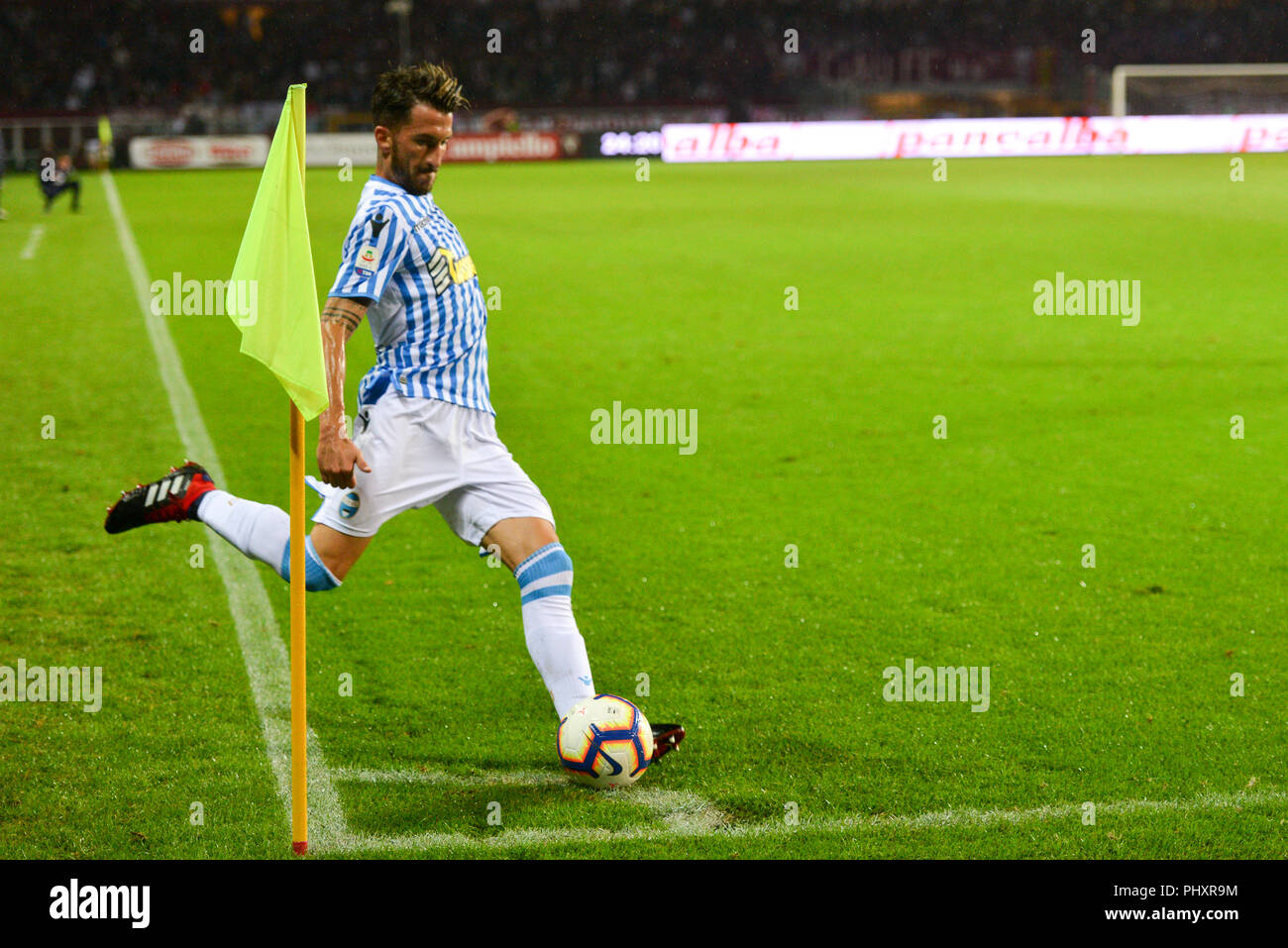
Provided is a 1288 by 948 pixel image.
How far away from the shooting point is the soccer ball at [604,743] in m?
4.14

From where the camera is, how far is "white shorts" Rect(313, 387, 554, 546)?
14.0 feet

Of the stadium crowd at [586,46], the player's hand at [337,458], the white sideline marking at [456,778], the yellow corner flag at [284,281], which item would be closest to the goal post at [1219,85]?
the stadium crowd at [586,46]

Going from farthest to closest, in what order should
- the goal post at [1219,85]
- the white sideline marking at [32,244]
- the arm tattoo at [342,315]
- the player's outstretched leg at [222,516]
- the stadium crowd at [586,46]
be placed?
1. the stadium crowd at [586,46]
2. the goal post at [1219,85]
3. the white sideline marking at [32,244]
4. the player's outstretched leg at [222,516]
5. the arm tattoo at [342,315]

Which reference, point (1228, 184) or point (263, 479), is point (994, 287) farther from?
point (1228, 184)

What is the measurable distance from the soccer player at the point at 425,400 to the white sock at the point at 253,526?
0.21 m

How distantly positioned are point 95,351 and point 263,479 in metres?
5.22

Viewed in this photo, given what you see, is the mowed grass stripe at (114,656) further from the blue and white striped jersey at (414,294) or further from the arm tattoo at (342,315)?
the arm tattoo at (342,315)

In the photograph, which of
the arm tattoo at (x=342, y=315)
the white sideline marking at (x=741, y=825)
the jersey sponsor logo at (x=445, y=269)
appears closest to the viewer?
the white sideline marking at (x=741, y=825)

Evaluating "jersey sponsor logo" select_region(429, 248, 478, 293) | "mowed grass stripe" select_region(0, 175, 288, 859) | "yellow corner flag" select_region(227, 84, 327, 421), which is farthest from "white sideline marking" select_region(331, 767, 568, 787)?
"jersey sponsor logo" select_region(429, 248, 478, 293)

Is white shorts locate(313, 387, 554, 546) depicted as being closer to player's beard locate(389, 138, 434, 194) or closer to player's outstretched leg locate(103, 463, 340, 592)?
player's outstretched leg locate(103, 463, 340, 592)

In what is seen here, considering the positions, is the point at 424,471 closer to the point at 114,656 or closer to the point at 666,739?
the point at 666,739

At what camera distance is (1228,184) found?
86.0ft

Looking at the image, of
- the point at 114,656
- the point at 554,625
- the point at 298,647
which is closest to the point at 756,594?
the point at 554,625

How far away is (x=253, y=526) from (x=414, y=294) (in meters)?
1.00
